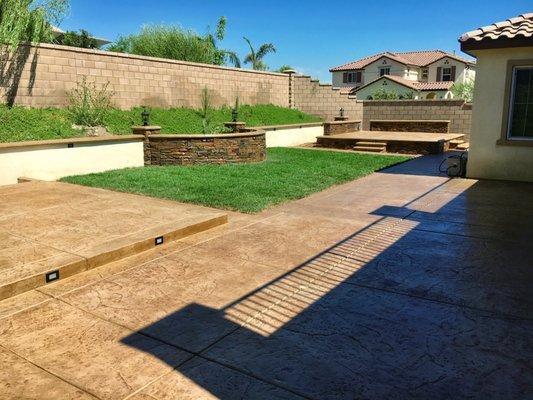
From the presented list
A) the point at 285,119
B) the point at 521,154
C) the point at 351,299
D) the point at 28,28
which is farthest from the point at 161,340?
the point at 285,119

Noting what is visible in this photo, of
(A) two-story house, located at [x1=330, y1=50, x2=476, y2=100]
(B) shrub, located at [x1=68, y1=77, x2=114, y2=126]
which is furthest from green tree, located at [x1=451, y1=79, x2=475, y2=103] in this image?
(B) shrub, located at [x1=68, y1=77, x2=114, y2=126]

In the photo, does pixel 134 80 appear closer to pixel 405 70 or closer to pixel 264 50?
pixel 264 50

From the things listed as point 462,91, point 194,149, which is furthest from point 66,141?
point 462,91

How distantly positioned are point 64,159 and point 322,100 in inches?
687

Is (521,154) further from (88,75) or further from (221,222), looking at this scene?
→ (88,75)

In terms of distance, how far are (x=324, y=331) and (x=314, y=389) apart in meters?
0.81

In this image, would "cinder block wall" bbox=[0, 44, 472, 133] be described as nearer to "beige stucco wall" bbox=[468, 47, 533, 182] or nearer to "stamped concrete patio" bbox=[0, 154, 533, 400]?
"stamped concrete patio" bbox=[0, 154, 533, 400]

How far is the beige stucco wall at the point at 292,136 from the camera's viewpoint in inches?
737

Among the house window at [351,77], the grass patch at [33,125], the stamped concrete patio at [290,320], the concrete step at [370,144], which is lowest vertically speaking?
the stamped concrete patio at [290,320]

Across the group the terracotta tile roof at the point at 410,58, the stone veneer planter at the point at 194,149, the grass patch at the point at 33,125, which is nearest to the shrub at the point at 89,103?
the grass patch at the point at 33,125

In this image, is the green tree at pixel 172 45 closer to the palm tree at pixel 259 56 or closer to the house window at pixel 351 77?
the palm tree at pixel 259 56

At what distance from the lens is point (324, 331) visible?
3.78 metres

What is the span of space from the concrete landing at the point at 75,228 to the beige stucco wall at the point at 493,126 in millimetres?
7095

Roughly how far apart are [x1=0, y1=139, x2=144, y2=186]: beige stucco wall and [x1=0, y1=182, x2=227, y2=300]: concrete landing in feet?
3.35
